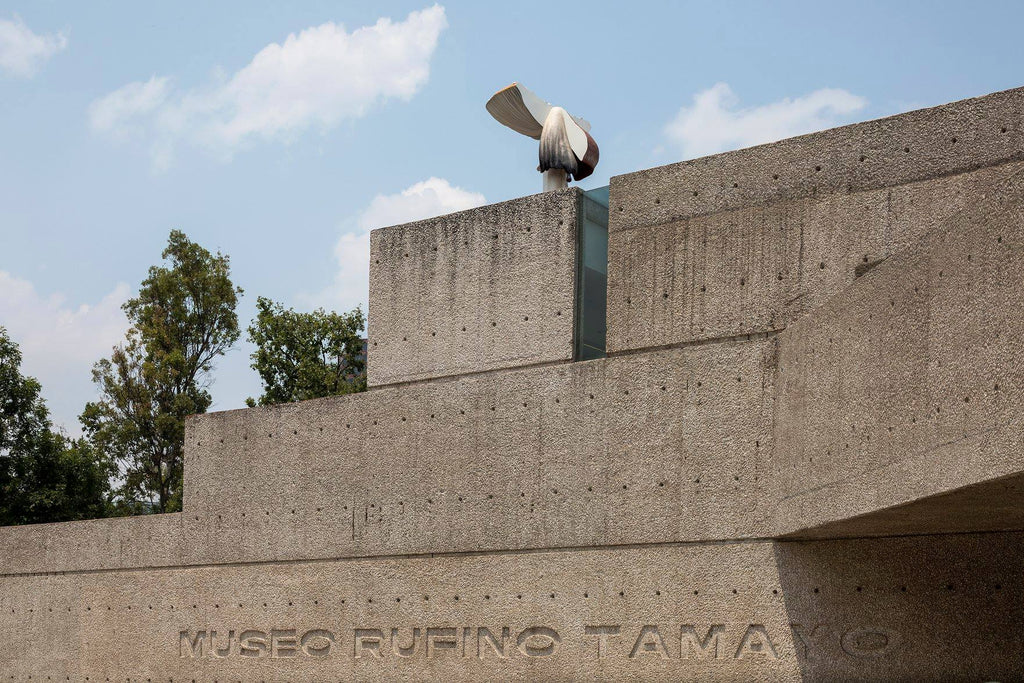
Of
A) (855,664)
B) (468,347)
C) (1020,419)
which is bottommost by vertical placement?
(855,664)

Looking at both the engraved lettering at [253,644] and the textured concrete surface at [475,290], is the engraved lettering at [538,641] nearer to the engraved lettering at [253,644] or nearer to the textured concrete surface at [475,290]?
the textured concrete surface at [475,290]

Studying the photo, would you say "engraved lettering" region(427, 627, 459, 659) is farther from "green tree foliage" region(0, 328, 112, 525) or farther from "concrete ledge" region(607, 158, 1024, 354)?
"green tree foliage" region(0, 328, 112, 525)

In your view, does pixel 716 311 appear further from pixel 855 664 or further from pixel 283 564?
pixel 283 564

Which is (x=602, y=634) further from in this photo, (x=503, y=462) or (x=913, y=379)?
(x=913, y=379)

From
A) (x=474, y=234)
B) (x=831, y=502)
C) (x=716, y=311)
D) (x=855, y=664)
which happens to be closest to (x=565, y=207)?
(x=474, y=234)

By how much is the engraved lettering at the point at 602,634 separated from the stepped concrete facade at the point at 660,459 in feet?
0.07

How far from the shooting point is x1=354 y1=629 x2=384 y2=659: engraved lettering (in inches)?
391

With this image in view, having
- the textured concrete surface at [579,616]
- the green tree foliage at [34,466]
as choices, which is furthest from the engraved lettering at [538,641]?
the green tree foliage at [34,466]

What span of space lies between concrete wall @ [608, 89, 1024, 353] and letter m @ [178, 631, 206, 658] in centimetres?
492

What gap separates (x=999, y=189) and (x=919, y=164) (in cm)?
259

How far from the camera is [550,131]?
10922mm

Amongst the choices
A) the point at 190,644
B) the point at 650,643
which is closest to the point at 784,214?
the point at 650,643

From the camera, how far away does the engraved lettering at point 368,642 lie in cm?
993

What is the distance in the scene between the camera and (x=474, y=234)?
33.6 feet
